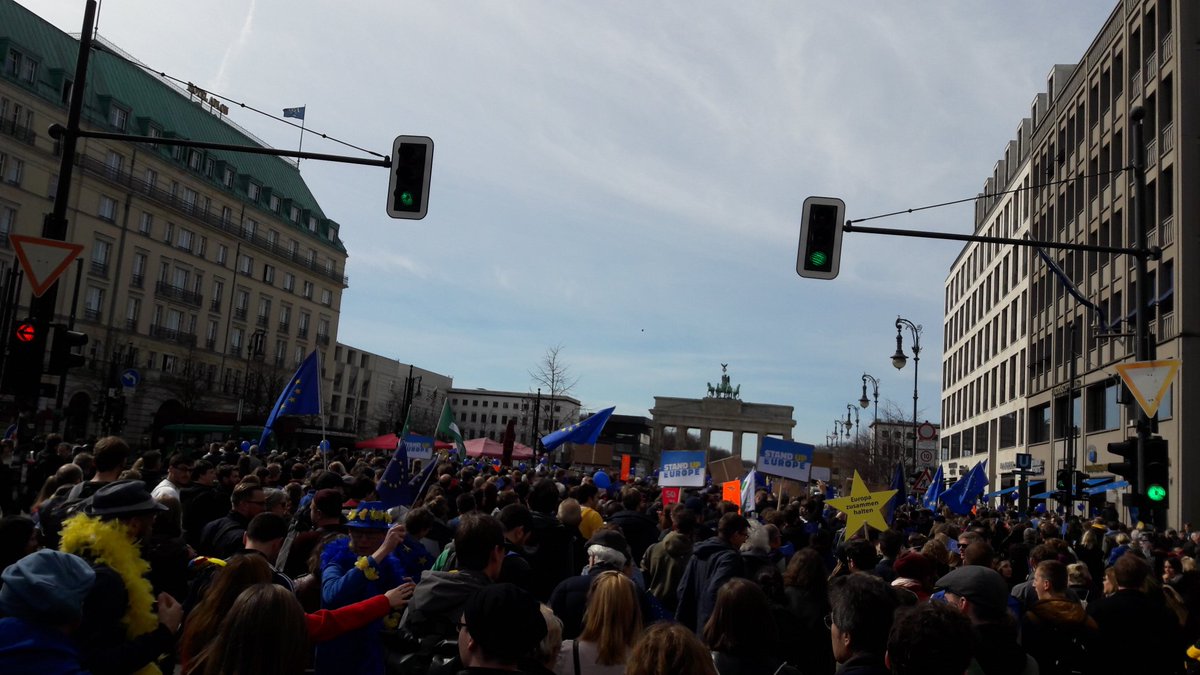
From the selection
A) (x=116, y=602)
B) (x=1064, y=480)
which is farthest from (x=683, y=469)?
(x=116, y=602)

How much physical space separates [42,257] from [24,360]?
1.26 meters

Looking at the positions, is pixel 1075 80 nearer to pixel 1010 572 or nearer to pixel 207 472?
pixel 1010 572

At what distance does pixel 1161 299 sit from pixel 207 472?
109 ft

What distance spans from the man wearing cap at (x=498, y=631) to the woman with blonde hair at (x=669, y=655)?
0.43 m

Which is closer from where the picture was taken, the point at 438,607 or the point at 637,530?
the point at 438,607

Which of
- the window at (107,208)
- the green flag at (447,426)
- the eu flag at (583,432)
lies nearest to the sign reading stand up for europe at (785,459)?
the eu flag at (583,432)

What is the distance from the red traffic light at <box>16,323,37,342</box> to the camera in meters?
11.3

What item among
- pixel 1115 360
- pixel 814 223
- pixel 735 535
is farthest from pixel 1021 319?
pixel 735 535

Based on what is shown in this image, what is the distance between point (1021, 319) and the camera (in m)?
56.3

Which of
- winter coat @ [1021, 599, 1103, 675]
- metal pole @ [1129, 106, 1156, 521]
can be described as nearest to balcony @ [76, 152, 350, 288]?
metal pole @ [1129, 106, 1156, 521]

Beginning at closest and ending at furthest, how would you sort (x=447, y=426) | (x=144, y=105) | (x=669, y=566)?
(x=669, y=566) < (x=447, y=426) < (x=144, y=105)

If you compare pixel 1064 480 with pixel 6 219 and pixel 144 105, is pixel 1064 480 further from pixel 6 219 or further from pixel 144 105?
pixel 144 105

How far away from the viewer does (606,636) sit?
471 cm

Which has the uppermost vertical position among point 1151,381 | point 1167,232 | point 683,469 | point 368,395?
point 1167,232
